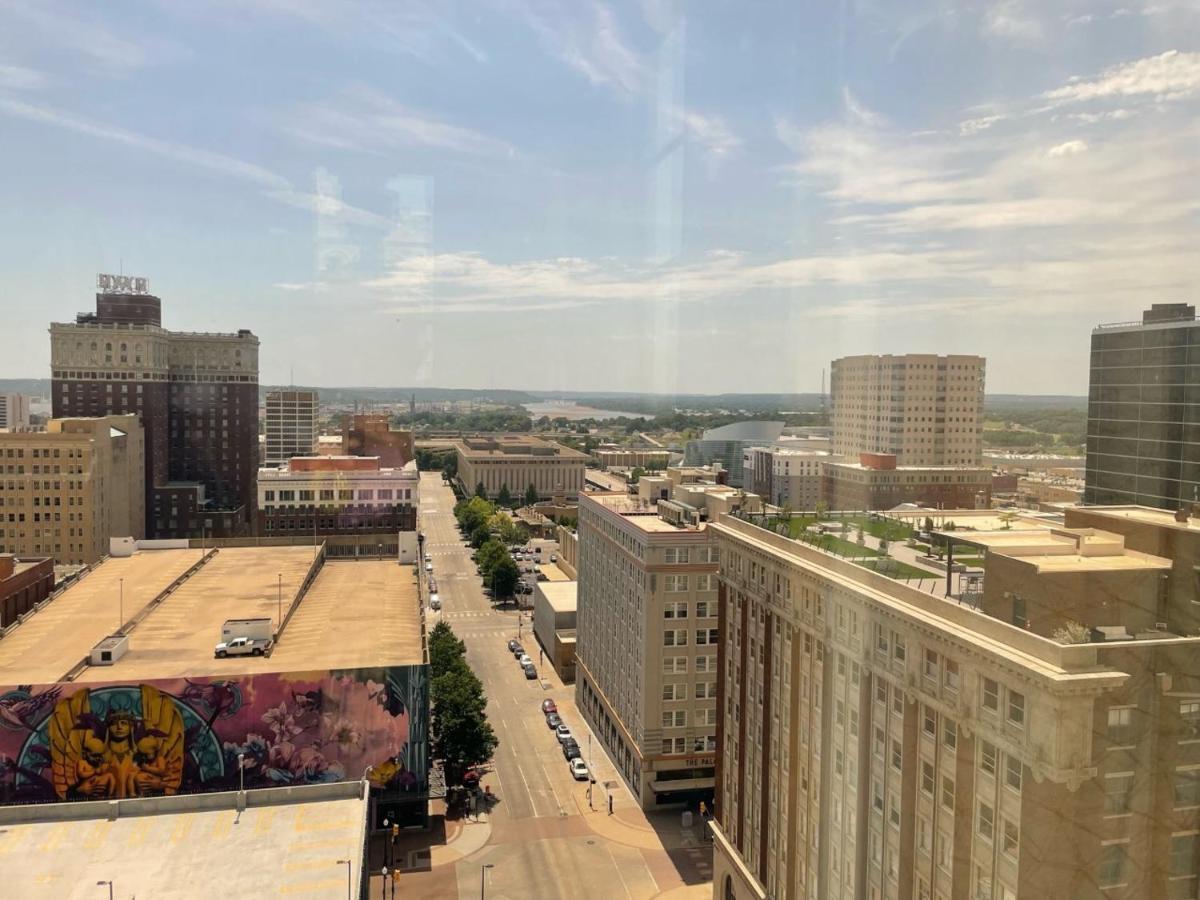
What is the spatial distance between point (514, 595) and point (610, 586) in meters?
7.92

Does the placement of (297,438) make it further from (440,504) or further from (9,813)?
(9,813)

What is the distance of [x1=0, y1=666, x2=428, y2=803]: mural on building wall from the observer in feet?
22.2

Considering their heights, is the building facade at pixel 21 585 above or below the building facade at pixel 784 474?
below

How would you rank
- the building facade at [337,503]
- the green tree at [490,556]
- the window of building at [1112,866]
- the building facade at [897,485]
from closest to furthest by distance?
the window of building at [1112,866] → the building facade at [897,485] → the building facade at [337,503] → the green tree at [490,556]

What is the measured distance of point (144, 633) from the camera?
27.8 feet

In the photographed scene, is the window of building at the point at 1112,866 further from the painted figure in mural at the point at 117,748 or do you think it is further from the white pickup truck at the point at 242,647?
the white pickup truck at the point at 242,647

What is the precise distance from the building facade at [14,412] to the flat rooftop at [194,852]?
1405 cm

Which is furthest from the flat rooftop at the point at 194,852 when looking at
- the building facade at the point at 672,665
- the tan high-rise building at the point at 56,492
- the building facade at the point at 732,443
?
the tan high-rise building at the point at 56,492

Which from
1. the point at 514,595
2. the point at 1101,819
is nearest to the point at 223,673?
the point at 1101,819

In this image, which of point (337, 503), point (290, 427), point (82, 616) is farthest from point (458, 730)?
point (290, 427)

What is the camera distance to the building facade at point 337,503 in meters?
15.4

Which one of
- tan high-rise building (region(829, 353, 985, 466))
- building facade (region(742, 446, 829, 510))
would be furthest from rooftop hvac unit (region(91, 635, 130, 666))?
tan high-rise building (region(829, 353, 985, 466))

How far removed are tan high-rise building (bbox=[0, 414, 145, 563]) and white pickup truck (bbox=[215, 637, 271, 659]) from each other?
27.3 ft

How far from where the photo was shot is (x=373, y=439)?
2255 cm
